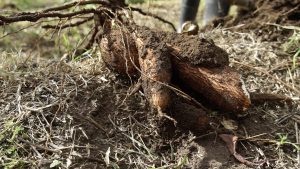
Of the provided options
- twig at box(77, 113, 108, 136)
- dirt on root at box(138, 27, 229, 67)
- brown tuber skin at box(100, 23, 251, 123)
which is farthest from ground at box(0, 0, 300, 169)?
dirt on root at box(138, 27, 229, 67)

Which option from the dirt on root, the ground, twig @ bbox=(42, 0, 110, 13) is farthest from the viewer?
twig @ bbox=(42, 0, 110, 13)

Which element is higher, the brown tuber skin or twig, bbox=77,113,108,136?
the brown tuber skin

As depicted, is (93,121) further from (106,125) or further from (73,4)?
(73,4)

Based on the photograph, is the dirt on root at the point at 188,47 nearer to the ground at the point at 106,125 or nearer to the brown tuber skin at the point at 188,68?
the brown tuber skin at the point at 188,68

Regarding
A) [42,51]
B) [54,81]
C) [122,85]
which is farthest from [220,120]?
[42,51]

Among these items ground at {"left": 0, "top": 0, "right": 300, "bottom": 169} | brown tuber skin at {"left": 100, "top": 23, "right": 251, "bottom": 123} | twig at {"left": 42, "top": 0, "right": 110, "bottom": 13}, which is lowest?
ground at {"left": 0, "top": 0, "right": 300, "bottom": 169}

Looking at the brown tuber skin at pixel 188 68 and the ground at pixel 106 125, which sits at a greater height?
the brown tuber skin at pixel 188 68

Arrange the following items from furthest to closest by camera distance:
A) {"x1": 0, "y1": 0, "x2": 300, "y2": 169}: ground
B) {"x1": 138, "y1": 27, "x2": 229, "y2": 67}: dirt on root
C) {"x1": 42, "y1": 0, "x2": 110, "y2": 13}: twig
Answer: {"x1": 42, "y1": 0, "x2": 110, "y2": 13}: twig → {"x1": 138, "y1": 27, "x2": 229, "y2": 67}: dirt on root → {"x1": 0, "y1": 0, "x2": 300, "y2": 169}: ground

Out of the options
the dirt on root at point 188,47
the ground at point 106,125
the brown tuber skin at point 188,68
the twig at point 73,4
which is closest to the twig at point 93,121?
the ground at point 106,125

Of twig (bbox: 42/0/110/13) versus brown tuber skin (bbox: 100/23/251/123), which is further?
twig (bbox: 42/0/110/13)

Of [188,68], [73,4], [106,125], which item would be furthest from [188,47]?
[73,4]

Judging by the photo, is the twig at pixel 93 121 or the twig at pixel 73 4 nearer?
the twig at pixel 93 121

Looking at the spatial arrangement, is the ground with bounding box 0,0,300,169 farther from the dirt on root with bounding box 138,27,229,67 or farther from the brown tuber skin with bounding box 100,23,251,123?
the dirt on root with bounding box 138,27,229,67

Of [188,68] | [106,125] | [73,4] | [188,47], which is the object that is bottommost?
[106,125]
